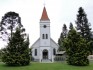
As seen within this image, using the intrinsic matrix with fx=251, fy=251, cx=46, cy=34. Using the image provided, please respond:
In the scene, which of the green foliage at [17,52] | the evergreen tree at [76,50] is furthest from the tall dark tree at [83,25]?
the green foliage at [17,52]

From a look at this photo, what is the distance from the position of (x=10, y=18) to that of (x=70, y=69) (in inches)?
1312

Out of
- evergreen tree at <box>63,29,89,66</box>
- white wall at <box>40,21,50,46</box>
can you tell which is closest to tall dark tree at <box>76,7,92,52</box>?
white wall at <box>40,21,50,46</box>

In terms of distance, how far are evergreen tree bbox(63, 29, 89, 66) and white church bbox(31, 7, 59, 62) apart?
2191 cm

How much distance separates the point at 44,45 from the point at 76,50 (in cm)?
2382

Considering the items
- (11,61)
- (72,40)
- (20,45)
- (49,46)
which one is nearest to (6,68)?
(11,61)

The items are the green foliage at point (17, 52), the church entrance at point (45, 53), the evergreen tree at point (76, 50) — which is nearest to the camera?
the green foliage at point (17, 52)

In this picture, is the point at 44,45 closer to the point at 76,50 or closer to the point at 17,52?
the point at 76,50

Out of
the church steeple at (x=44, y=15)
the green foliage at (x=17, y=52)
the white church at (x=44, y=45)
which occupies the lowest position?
the green foliage at (x=17, y=52)

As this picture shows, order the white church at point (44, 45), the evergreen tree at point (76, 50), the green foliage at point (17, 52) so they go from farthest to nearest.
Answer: the white church at point (44, 45) → the evergreen tree at point (76, 50) → the green foliage at point (17, 52)

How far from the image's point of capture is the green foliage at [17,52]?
37031 mm

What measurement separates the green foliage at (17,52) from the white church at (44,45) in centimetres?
2284

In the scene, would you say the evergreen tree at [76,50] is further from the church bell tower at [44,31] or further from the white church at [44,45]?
the church bell tower at [44,31]

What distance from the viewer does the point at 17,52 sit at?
1490 inches

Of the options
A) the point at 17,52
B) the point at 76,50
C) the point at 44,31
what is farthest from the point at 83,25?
the point at 17,52
